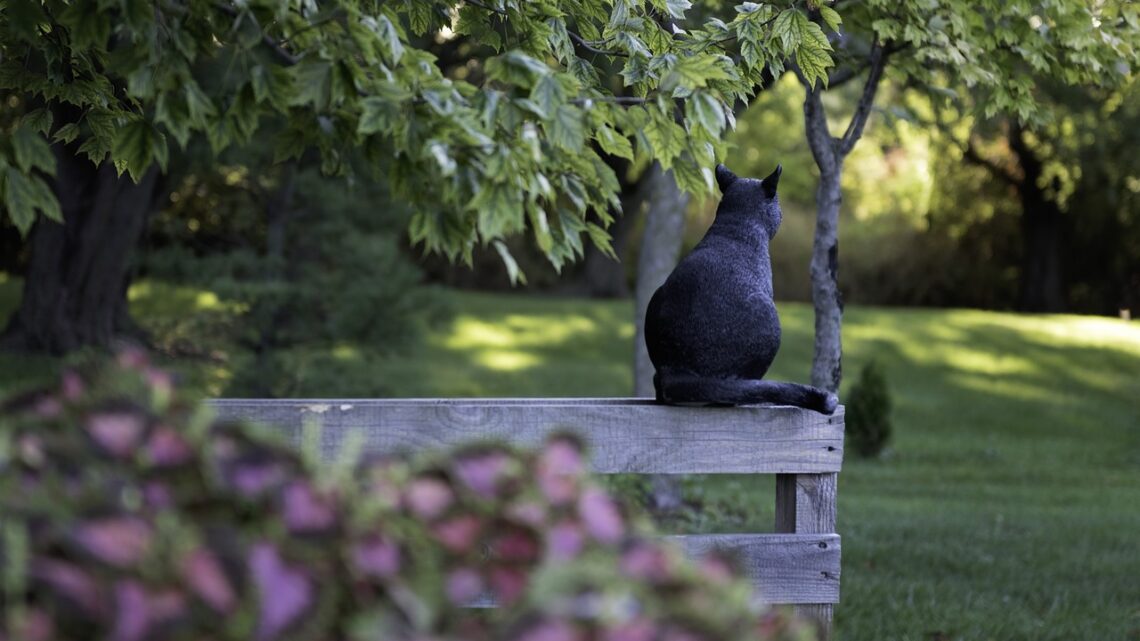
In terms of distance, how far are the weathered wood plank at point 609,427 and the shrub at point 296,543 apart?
1.71 meters

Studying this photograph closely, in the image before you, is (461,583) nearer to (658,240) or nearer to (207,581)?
(207,581)

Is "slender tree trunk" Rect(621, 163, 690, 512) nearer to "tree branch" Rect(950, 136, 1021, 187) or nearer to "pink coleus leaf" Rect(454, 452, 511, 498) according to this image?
"pink coleus leaf" Rect(454, 452, 511, 498)

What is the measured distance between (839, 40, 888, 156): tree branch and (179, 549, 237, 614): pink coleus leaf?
16.9 feet

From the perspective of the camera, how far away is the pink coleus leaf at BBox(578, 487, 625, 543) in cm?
162

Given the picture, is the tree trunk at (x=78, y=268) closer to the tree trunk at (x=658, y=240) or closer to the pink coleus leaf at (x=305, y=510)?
the tree trunk at (x=658, y=240)

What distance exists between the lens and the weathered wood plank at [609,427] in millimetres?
3512

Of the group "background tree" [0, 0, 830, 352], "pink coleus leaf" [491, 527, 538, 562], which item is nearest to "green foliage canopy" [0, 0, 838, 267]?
"background tree" [0, 0, 830, 352]

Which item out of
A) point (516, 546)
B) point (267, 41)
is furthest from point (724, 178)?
point (516, 546)

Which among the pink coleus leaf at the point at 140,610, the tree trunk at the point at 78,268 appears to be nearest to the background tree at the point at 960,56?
the pink coleus leaf at the point at 140,610

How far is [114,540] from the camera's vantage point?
1.41 m

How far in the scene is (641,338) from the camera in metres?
8.62

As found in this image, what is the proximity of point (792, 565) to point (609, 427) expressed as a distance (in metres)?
0.74

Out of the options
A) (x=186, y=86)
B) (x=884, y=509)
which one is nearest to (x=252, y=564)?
(x=186, y=86)

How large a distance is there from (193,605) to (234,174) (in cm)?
1313
